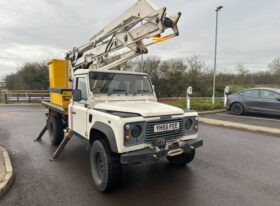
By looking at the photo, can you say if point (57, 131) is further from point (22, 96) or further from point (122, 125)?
point (22, 96)

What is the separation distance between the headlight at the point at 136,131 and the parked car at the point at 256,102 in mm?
9139

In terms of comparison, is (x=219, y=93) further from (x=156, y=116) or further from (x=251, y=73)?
(x=156, y=116)

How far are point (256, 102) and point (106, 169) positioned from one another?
9.66m

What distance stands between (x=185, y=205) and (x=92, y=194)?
5.06 ft

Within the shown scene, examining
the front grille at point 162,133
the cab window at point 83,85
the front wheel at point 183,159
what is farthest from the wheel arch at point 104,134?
the front wheel at point 183,159

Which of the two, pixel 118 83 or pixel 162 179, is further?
pixel 118 83

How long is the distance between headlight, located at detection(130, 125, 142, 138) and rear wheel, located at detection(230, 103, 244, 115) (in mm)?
9410

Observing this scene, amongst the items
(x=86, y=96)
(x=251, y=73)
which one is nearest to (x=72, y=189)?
(x=86, y=96)

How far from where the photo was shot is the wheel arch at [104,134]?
11.7ft

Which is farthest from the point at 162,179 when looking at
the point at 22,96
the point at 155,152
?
the point at 22,96

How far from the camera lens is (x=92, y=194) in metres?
3.79

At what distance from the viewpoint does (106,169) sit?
3.71 meters

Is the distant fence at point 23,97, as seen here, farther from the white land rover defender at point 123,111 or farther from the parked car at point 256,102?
the white land rover defender at point 123,111

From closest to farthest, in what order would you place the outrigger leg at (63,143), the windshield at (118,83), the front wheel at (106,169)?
the front wheel at (106,169), the windshield at (118,83), the outrigger leg at (63,143)
